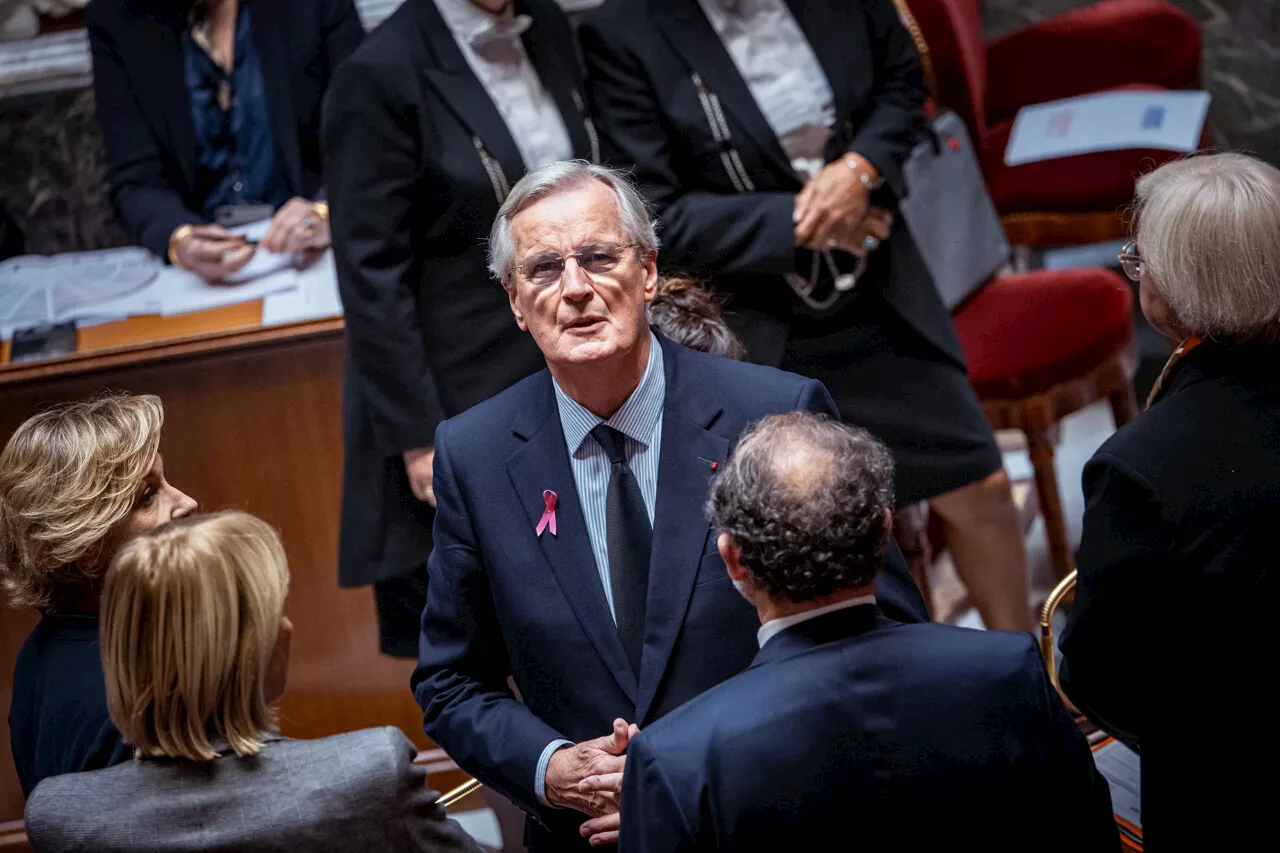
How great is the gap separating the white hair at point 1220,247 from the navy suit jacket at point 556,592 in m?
0.55

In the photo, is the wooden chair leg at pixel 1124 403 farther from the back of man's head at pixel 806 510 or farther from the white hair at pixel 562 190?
the back of man's head at pixel 806 510

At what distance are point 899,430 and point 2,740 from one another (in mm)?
2312

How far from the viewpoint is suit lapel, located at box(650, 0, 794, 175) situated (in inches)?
112

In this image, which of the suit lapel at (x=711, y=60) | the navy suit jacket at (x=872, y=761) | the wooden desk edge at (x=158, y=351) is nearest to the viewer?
the navy suit jacket at (x=872, y=761)

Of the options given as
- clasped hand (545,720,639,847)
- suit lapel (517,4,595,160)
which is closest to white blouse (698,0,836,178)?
suit lapel (517,4,595,160)

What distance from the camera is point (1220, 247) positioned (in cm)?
205

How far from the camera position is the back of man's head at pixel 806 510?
167cm

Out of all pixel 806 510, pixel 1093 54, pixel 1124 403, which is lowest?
pixel 1124 403

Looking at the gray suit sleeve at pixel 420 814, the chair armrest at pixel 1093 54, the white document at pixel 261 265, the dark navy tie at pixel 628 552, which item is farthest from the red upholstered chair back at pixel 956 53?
the gray suit sleeve at pixel 420 814

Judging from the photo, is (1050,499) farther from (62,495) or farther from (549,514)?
(62,495)

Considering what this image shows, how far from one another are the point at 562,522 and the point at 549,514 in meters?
0.02

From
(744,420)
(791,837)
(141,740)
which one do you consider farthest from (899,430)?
(141,740)

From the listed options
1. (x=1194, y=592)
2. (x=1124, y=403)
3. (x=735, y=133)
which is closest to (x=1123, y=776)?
(x=1194, y=592)

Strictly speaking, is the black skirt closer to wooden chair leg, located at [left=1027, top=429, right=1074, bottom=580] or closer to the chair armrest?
wooden chair leg, located at [left=1027, top=429, right=1074, bottom=580]
